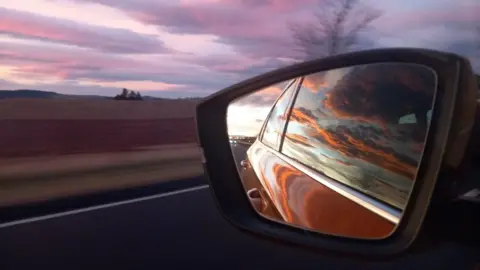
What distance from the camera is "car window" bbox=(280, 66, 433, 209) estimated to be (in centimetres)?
228

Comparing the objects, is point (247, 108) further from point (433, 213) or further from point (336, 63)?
point (433, 213)

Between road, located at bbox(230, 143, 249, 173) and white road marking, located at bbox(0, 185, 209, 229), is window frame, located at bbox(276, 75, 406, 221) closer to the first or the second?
road, located at bbox(230, 143, 249, 173)

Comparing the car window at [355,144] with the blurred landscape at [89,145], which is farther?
the blurred landscape at [89,145]

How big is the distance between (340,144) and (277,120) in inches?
35.0

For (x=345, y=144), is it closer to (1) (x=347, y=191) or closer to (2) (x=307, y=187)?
(1) (x=347, y=191)

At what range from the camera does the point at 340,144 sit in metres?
2.81

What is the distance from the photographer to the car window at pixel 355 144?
89.6 inches

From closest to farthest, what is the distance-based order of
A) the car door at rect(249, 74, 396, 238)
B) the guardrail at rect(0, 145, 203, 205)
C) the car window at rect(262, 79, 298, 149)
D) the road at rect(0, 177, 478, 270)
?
the car door at rect(249, 74, 396, 238), the car window at rect(262, 79, 298, 149), the road at rect(0, 177, 478, 270), the guardrail at rect(0, 145, 203, 205)

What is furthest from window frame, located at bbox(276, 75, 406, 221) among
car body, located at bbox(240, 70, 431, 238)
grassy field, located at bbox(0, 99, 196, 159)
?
grassy field, located at bbox(0, 99, 196, 159)

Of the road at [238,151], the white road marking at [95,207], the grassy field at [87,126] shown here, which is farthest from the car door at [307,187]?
the grassy field at [87,126]

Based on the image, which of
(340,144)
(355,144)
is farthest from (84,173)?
(355,144)

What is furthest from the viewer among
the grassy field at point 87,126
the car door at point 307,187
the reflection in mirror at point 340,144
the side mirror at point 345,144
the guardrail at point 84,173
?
the grassy field at point 87,126

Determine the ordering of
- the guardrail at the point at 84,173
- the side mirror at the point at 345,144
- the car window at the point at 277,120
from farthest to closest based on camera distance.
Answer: the guardrail at the point at 84,173
the car window at the point at 277,120
the side mirror at the point at 345,144

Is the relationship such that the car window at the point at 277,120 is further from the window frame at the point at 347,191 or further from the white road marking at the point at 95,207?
the white road marking at the point at 95,207
